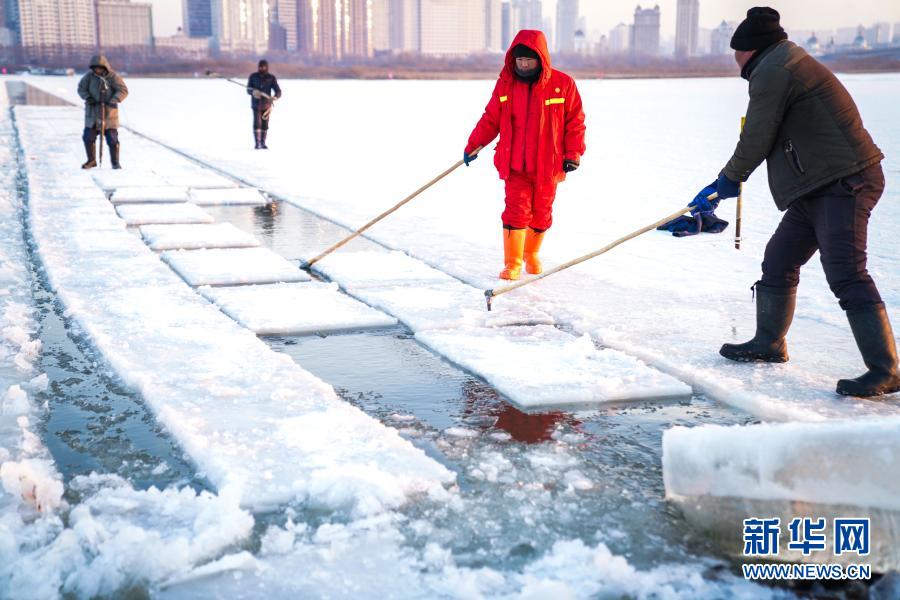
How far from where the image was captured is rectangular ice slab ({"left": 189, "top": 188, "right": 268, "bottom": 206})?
9852mm

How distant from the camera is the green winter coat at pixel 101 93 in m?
12.6

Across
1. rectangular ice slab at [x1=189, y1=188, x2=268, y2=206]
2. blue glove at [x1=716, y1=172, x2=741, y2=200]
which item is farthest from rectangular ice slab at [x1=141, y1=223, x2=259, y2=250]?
blue glove at [x1=716, y1=172, x2=741, y2=200]

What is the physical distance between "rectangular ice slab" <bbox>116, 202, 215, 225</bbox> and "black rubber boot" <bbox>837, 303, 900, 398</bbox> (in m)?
5.96

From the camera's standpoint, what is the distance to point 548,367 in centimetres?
414

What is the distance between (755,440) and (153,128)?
21.1 meters

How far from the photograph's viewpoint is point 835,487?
2336 mm

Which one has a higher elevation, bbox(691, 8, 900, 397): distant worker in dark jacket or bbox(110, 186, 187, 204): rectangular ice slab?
bbox(691, 8, 900, 397): distant worker in dark jacket

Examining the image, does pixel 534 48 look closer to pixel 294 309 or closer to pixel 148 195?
pixel 294 309

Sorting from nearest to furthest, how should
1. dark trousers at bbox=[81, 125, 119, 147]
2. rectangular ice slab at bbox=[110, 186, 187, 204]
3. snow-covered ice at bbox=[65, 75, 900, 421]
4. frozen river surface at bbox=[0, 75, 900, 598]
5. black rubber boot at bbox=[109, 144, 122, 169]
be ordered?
frozen river surface at bbox=[0, 75, 900, 598]
snow-covered ice at bbox=[65, 75, 900, 421]
rectangular ice slab at bbox=[110, 186, 187, 204]
dark trousers at bbox=[81, 125, 119, 147]
black rubber boot at bbox=[109, 144, 122, 169]

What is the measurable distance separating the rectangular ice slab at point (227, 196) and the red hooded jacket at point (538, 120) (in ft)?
14.9

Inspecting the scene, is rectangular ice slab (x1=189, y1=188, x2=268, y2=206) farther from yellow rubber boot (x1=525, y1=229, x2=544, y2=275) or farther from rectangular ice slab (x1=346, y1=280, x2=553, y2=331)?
rectangular ice slab (x1=346, y1=280, x2=553, y2=331)

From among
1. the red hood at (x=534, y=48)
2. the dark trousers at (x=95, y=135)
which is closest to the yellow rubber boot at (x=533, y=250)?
the red hood at (x=534, y=48)

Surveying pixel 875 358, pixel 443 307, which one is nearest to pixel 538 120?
pixel 443 307

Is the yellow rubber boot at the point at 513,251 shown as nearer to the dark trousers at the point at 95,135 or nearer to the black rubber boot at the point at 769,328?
the black rubber boot at the point at 769,328
